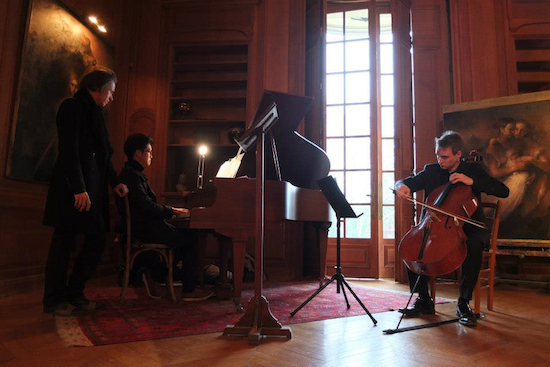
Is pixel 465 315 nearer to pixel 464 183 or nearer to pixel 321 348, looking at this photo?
pixel 464 183

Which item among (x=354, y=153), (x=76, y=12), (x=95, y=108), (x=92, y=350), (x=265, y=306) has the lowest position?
(x=92, y=350)

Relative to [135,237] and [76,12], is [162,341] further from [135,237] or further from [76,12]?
[76,12]

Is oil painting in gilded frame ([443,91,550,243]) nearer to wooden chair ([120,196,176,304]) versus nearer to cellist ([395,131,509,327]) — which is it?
cellist ([395,131,509,327])

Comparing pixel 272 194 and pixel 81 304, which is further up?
pixel 272 194

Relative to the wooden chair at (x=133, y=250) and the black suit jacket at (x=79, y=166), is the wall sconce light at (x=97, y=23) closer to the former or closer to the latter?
the black suit jacket at (x=79, y=166)

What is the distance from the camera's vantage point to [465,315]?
7.43 feet

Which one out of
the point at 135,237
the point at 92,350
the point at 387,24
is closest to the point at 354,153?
the point at 387,24

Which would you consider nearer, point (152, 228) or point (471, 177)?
point (471, 177)

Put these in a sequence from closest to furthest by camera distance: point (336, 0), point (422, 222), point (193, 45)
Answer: point (422, 222) < point (193, 45) < point (336, 0)

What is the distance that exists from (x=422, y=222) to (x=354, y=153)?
2.80 meters

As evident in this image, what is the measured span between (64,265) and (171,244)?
2.18 ft

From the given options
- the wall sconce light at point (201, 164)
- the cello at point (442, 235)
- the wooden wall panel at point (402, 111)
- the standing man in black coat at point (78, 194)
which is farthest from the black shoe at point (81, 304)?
the wooden wall panel at point (402, 111)

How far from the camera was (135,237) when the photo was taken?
106 inches

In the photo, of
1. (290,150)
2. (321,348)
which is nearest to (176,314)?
(321,348)
